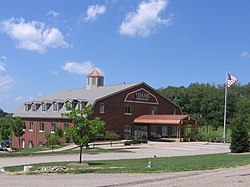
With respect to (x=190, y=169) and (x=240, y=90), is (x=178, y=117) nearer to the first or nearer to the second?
(x=190, y=169)

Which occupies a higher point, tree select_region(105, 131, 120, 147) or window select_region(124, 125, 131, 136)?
window select_region(124, 125, 131, 136)

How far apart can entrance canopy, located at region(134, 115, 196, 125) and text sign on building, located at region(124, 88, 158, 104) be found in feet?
8.50

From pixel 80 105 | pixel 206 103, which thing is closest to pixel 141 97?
pixel 80 105

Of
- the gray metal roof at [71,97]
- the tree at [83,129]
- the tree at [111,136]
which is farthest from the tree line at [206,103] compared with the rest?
the tree at [83,129]

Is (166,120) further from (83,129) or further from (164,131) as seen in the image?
(83,129)

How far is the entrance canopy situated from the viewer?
2123 inches

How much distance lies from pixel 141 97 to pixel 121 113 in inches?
163

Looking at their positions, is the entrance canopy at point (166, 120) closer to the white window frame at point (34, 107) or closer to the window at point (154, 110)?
the window at point (154, 110)

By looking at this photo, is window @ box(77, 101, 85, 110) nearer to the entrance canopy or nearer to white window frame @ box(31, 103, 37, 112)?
the entrance canopy

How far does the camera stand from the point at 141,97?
59875mm

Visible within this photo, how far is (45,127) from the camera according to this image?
61.2 m

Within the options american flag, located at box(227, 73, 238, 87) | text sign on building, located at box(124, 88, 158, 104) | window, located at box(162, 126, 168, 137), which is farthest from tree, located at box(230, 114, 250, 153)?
window, located at box(162, 126, 168, 137)

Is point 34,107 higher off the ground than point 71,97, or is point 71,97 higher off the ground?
point 71,97

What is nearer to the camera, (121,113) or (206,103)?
(121,113)
